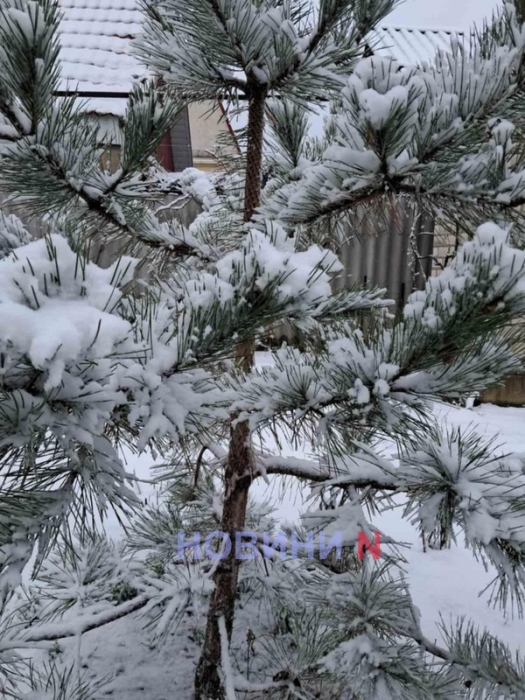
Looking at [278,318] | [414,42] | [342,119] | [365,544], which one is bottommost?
[365,544]

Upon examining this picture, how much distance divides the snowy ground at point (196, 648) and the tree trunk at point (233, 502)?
0.14m

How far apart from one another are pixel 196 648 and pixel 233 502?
2.44 ft

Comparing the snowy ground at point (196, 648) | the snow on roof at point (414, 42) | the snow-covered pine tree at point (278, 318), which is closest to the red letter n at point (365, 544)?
the snow-covered pine tree at point (278, 318)

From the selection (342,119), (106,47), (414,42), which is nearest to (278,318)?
(342,119)

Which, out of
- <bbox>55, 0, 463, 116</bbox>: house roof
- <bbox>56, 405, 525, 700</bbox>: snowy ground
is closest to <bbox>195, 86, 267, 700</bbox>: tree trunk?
<bbox>56, 405, 525, 700</bbox>: snowy ground

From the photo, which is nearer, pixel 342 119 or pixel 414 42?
pixel 342 119

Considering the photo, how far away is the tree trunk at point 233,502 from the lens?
1051 millimetres

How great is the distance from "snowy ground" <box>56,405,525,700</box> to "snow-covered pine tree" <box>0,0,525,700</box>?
0.85ft

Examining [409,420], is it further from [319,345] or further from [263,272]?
[263,272]

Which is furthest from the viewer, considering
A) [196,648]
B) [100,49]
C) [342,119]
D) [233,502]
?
[100,49]

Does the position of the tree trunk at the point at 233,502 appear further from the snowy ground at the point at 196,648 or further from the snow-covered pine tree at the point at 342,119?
the snowy ground at the point at 196,648

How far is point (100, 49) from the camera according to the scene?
4348 mm

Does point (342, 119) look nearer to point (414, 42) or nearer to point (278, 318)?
point (278, 318)

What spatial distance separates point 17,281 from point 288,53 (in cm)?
78
